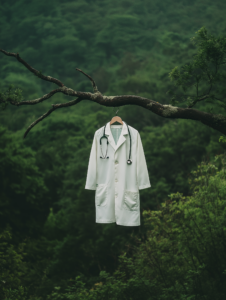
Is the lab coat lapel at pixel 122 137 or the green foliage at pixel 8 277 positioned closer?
→ the lab coat lapel at pixel 122 137

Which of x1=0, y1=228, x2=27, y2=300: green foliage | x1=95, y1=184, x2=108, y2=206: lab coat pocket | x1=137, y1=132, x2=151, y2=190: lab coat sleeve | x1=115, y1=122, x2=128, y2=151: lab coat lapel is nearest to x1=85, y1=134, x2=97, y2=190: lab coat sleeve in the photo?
x1=95, y1=184, x2=108, y2=206: lab coat pocket

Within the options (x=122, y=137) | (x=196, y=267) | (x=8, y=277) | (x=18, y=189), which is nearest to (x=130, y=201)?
(x=122, y=137)

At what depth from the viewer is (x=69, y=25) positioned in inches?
1492

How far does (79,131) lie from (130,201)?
2228 centimetres

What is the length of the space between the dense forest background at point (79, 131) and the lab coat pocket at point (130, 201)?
831mm

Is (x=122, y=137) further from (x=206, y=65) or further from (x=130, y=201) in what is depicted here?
(x=206, y=65)

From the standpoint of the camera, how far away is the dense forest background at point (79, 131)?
14.5 m

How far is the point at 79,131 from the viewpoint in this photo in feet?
83.4

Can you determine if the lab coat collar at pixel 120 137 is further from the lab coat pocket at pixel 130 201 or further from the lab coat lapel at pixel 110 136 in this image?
the lab coat pocket at pixel 130 201

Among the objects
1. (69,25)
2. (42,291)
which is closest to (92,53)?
(69,25)

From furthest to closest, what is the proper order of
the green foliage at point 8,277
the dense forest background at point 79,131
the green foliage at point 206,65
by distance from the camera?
the dense forest background at point 79,131 → the green foliage at point 8,277 → the green foliage at point 206,65

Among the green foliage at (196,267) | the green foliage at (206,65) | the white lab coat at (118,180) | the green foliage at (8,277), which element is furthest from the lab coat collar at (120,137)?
the green foliage at (8,277)

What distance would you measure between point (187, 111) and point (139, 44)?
3468 centimetres

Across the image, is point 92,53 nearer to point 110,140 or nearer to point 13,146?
point 13,146
